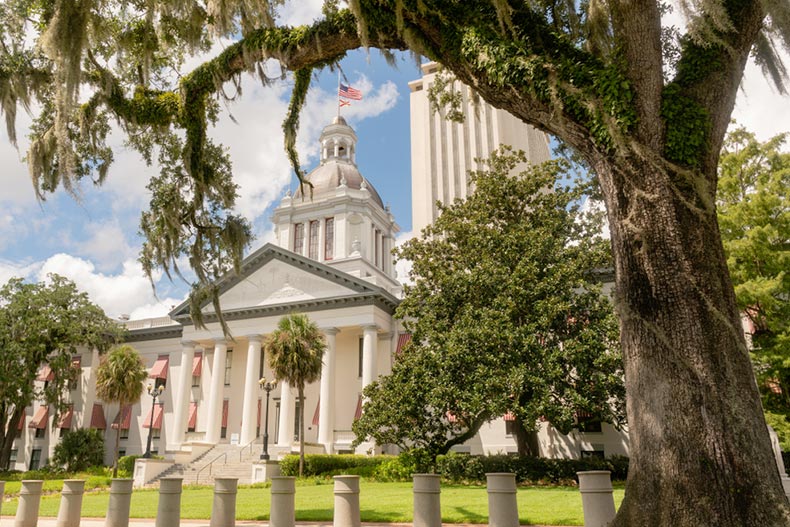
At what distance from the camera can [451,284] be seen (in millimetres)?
23422

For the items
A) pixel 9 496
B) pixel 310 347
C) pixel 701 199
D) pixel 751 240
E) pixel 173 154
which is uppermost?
pixel 751 240

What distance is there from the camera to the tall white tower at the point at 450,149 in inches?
1999

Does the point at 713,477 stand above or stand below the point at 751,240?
below

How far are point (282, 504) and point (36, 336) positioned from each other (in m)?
30.1

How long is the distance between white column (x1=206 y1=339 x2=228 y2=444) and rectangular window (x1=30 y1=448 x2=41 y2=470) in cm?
1387

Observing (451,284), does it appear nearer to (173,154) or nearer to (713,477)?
(173,154)

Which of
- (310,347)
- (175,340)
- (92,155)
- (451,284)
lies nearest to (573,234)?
(451,284)

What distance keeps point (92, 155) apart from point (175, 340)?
31.4 m

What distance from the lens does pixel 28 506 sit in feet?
32.2

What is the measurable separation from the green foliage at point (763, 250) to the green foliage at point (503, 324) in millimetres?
4948

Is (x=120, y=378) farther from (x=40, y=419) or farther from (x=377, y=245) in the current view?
(x=377, y=245)

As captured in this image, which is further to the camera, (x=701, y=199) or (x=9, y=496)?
(x=9, y=496)

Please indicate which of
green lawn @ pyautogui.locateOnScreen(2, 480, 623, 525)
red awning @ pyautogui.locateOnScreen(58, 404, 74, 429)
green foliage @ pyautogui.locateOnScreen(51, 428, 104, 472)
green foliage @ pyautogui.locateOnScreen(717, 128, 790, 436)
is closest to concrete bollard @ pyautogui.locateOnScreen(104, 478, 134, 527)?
green lawn @ pyautogui.locateOnScreen(2, 480, 623, 525)

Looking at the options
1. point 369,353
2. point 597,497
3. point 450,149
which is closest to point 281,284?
point 369,353
